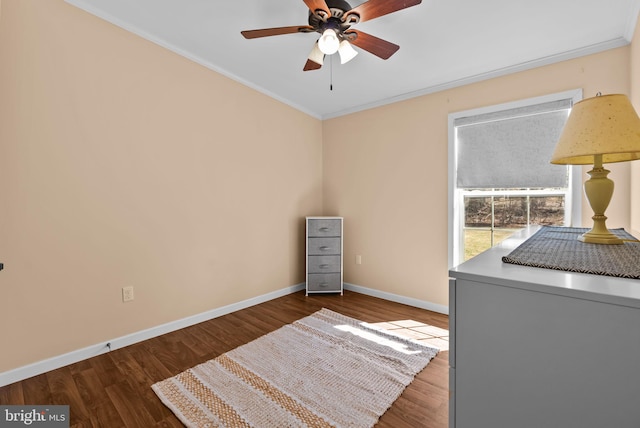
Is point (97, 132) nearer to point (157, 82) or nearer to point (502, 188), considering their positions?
point (157, 82)

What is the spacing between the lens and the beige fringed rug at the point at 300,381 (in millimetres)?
1440

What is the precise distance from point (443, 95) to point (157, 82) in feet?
9.02

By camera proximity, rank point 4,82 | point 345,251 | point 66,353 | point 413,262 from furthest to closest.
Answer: point 345,251
point 413,262
point 66,353
point 4,82

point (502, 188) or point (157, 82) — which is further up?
point (157, 82)

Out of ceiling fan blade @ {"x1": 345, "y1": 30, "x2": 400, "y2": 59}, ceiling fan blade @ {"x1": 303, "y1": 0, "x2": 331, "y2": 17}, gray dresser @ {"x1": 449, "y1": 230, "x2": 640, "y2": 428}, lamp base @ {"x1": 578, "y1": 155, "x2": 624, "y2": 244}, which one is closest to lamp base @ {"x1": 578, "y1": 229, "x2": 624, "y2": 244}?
lamp base @ {"x1": 578, "y1": 155, "x2": 624, "y2": 244}

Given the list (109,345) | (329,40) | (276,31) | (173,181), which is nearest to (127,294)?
(109,345)

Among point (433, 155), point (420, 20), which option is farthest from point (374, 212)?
point (420, 20)

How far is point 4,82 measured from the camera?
161 cm

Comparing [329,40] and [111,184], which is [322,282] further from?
[329,40]

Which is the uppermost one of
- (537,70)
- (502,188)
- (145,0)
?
(145,0)

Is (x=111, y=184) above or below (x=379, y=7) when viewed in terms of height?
below

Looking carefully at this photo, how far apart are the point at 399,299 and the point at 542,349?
2649 mm

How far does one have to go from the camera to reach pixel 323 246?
3.42m

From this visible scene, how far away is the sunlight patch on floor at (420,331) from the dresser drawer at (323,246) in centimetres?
109
